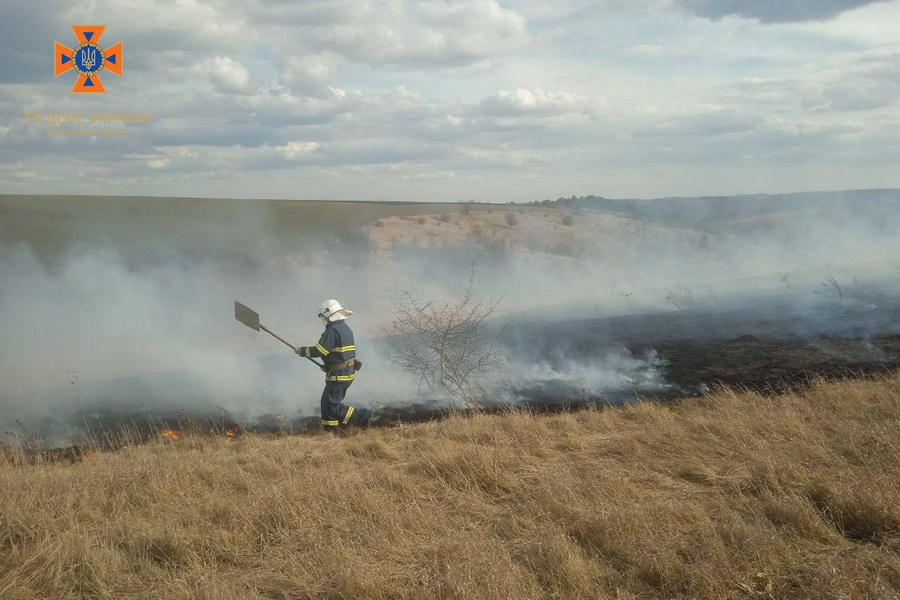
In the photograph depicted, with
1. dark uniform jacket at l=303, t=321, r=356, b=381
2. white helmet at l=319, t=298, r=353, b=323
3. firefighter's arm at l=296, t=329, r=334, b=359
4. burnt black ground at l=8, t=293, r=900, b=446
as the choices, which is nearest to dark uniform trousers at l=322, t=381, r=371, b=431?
dark uniform jacket at l=303, t=321, r=356, b=381

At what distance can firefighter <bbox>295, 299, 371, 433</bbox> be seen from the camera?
8.90 m

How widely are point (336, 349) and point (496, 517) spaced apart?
4360 mm

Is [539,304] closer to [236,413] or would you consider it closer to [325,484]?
[236,413]

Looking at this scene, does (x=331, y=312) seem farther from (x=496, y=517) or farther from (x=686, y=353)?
(x=686, y=353)

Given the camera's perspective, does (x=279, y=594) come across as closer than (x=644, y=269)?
Yes

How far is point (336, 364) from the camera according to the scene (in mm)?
8945

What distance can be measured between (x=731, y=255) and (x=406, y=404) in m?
29.7

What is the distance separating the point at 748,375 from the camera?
11531 millimetres

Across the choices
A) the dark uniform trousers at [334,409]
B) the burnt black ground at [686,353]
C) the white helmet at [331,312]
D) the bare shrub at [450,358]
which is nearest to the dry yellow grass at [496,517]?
the dark uniform trousers at [334,409]

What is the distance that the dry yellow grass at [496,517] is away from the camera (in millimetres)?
3902

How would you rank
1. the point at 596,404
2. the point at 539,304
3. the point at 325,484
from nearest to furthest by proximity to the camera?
the point at 325,484 → the point at 596,404 → the point at 539,304

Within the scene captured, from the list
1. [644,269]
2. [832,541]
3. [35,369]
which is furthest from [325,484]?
[644,269]

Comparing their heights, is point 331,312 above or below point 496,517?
above

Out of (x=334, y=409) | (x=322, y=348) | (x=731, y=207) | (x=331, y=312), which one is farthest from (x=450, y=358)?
(x=731, y=207)
